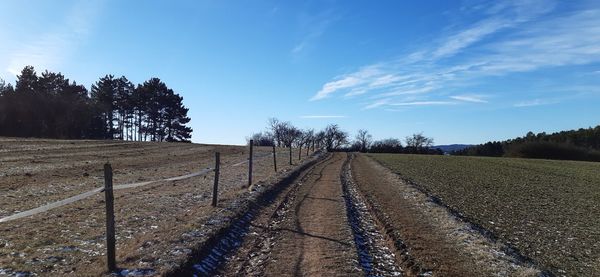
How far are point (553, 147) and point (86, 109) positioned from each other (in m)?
91.1

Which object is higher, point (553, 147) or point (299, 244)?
point (553, 147)

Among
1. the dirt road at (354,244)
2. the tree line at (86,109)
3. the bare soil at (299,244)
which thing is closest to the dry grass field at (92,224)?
the dirt road at (354,244)

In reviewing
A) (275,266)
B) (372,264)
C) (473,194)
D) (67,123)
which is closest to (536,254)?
(372,264)

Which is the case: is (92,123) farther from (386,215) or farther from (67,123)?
(386,215)

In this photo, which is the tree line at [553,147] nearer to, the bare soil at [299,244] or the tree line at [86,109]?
the tree line at [86,109]

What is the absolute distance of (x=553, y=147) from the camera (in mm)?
96750

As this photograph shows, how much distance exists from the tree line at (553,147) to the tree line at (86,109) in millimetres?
73246

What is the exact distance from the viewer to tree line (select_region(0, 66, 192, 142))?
2842 inches

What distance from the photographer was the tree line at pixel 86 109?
7219 centimetres

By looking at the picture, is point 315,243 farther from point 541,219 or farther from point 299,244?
point 541,219

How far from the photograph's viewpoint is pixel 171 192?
17750mm

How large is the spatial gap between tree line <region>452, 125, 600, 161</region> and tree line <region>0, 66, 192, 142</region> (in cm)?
7325

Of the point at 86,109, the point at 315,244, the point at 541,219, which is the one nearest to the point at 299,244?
the point at 315,244

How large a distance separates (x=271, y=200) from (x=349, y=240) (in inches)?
275
